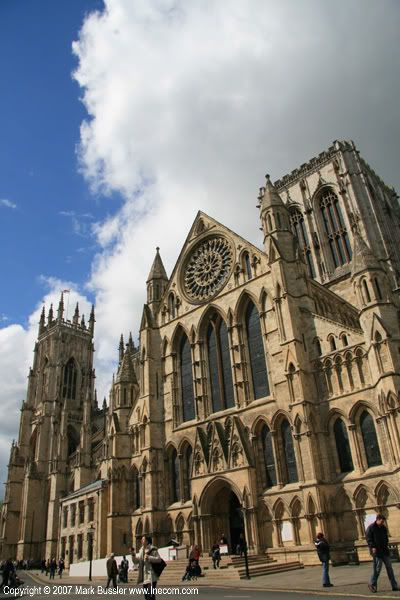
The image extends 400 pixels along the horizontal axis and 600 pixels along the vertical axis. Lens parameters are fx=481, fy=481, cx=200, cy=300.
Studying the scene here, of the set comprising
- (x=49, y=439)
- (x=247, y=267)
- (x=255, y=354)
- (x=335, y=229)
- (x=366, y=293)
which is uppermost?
(x=335, y=229)

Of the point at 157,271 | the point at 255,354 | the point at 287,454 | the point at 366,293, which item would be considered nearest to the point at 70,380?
the point at 157,271

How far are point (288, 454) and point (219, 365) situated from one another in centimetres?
765

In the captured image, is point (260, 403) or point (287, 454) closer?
point (287, 454)

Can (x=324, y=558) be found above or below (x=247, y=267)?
below

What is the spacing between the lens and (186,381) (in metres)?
33.0

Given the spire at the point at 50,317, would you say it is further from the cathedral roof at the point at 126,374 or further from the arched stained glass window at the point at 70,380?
the cathedral roof at the point at 126,374

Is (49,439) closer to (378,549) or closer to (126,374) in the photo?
(126,374)

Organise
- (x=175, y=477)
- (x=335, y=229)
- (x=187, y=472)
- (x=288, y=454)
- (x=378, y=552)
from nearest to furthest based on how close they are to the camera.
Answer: (x=378, y=552) < (x=288, y=454) < (x=187, y=472) < (x=175, y=477) < (x=335, y=229)

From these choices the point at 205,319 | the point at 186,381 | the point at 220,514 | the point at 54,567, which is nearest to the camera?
the point at 220,514

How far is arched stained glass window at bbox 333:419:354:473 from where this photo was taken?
22.8m

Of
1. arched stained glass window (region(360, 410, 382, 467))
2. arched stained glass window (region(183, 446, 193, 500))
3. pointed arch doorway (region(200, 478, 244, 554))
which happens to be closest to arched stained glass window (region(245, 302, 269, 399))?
pointed arch doorway (region(200, 478, 244, 554))

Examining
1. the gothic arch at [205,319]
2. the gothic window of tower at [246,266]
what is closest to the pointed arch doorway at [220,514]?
the gothic arch at [205,319]

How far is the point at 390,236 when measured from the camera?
47.8 metres

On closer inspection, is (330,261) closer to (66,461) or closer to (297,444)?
(297,444)
